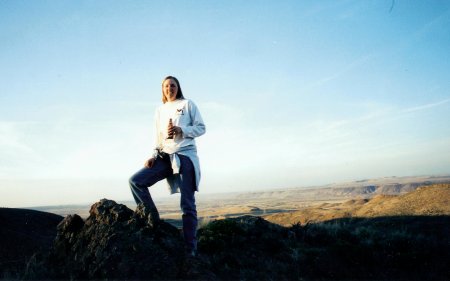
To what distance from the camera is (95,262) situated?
3721 mm

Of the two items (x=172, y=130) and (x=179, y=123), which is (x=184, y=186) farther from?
A: (x=179, y=123)

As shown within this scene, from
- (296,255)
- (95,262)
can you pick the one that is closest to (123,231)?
(95,262)

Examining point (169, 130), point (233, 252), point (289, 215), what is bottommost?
point (289, 215)

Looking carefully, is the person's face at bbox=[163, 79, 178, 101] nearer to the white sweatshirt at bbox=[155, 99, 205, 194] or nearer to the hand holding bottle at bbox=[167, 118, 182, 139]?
the white sweatshirt at bbox=[155, 99, 205, 194]

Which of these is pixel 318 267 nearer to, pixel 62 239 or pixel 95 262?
pixel 95 262

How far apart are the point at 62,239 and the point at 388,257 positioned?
16.3 feet

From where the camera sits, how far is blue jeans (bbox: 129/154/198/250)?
4.11 m

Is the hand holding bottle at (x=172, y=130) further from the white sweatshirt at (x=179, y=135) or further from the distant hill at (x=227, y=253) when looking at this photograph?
the distant hill at (x=227, y=253)

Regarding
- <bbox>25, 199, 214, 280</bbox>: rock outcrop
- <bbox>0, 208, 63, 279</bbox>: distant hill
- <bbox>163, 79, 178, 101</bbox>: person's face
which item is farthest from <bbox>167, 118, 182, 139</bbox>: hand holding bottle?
<bbox>0, 208, 63, 279</bbox>: distant hill

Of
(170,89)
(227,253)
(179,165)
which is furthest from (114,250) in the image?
(227,253)

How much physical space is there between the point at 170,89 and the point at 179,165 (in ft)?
3.52

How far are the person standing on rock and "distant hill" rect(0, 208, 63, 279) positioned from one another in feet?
8.67

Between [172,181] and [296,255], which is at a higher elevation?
[172,181]

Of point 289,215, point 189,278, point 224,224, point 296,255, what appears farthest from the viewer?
point 289,215
